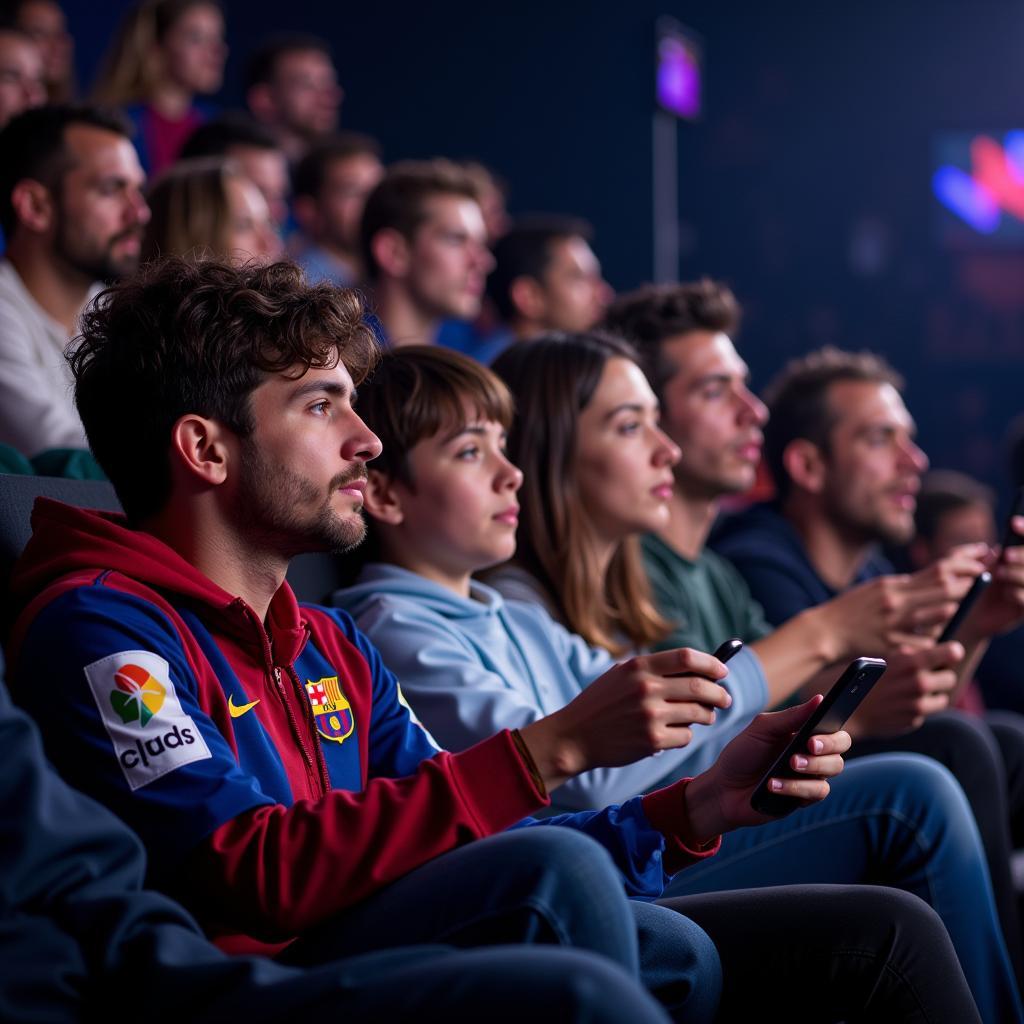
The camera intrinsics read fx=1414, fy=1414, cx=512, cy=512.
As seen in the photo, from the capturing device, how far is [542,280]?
403 cm

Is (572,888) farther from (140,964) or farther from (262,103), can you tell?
(262,103)

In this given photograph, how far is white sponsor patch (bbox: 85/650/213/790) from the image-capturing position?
41.6 inches

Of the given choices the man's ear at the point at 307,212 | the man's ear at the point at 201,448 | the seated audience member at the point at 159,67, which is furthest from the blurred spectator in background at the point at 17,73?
the man's ear at the point at 201,448

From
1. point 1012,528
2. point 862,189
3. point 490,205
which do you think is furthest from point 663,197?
point 1012,528

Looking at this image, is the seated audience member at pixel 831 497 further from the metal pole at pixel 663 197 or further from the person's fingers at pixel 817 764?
the metal pole at pixel 663 197

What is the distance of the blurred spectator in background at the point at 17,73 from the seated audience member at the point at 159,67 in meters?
0.70

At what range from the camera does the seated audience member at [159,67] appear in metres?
4.21

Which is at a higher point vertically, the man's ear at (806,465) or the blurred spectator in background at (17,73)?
the blurred spectator in background at (17,73)

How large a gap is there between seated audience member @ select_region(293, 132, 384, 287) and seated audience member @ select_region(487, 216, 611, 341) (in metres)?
0.43

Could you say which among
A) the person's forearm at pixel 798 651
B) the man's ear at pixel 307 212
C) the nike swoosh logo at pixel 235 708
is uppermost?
the man's ear at pixel 307 212

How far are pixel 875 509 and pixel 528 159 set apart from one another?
3.62 m

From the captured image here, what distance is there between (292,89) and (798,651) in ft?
11.1

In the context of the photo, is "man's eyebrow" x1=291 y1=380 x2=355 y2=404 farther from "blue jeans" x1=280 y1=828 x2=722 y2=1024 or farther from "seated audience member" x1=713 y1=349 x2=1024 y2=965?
"seated audience member" x1=713 y1=349 x2=1024 y2=965

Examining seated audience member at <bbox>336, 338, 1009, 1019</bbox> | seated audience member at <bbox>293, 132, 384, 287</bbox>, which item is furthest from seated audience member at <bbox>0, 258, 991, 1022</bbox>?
seated audience member at <bbox>293, 132, 384, 287</bbox>
